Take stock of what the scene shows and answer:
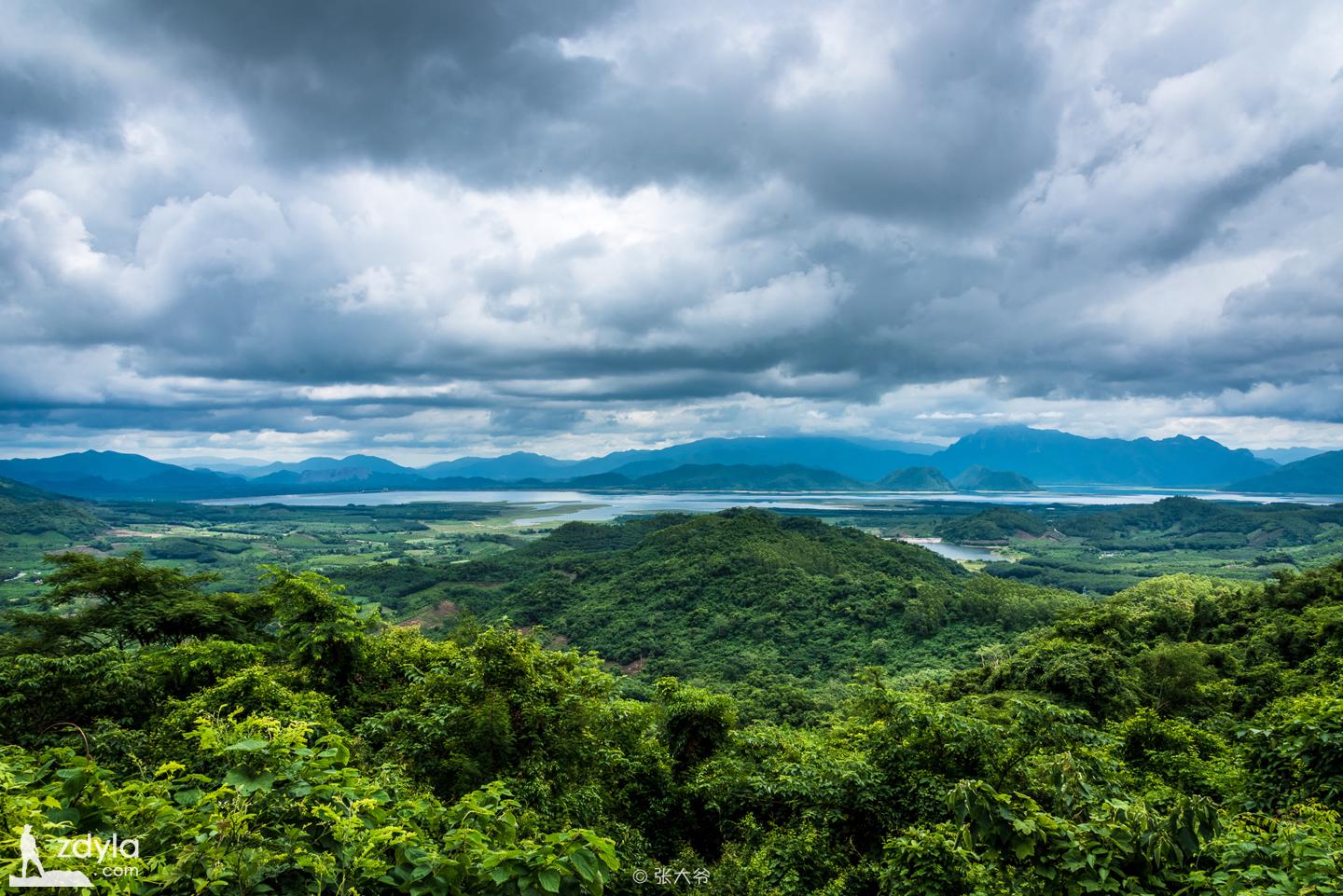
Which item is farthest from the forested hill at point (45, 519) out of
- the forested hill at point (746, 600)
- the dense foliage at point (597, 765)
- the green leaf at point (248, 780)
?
the green leaf at point (248, 780)

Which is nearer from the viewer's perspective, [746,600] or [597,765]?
[597,765]

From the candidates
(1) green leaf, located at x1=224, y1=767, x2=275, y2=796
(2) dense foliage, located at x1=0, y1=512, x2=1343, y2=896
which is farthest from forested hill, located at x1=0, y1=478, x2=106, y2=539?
(1) green leaf, located at x1=224, y1=767, x2=275, y2=796

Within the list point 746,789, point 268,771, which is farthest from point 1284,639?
point 268,771

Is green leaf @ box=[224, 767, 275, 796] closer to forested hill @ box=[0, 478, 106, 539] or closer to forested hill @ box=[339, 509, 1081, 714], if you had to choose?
forested hill @ box=[339, 509, 1081, 714]

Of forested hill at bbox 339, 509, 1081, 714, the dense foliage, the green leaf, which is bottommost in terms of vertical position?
forested hill at bbox 339, 509, 1081, 714

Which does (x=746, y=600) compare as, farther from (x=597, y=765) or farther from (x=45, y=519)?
(x=45, y=519)

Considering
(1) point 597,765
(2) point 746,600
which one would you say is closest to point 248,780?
(1) point 597,765
